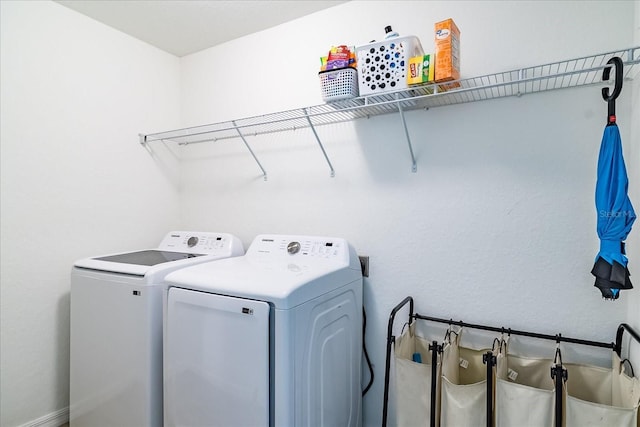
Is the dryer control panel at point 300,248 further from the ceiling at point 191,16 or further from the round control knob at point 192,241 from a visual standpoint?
the ceiling at point 191,16

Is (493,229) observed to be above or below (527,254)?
above

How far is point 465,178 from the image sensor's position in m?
1.70

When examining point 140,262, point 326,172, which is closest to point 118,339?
point 140,262

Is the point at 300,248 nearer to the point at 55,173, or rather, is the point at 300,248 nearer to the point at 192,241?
the point at 192,241

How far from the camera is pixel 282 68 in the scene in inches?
89.4

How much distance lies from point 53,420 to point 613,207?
303 centimetres

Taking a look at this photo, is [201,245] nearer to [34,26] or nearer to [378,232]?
[378,232]

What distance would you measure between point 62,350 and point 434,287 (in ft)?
7.43

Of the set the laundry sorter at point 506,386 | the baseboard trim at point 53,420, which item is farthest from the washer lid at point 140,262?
the laundry sorter at point 506,386

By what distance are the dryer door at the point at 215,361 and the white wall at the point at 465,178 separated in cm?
85

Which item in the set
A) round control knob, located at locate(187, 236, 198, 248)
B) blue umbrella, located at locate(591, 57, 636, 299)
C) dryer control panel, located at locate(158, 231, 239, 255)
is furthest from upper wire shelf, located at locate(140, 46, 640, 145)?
round control knob, located at locate(187, 236, 198, 248)

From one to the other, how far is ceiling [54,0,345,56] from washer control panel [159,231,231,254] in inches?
56.5

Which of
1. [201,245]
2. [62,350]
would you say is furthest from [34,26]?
[62,350]

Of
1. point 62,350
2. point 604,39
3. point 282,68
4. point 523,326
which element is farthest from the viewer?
point 282,68
